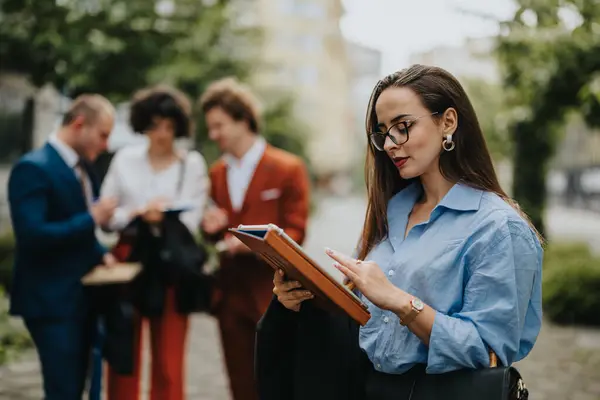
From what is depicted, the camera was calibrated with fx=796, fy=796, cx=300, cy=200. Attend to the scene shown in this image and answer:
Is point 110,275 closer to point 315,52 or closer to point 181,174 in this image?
point 181,174

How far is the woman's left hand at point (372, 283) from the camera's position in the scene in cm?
224

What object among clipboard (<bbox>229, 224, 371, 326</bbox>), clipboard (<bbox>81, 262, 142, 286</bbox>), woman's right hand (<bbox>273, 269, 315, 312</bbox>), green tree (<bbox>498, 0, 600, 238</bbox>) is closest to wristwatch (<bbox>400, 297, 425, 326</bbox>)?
clipboard (<bbox>229, 224, 371, 326</bbox>)

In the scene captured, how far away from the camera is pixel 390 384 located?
244cm

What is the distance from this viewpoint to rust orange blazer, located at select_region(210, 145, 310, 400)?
4699mm

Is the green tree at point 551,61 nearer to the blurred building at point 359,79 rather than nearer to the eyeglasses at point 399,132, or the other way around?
the eyeglasses at point 399,132

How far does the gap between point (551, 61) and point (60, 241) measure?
7016mm

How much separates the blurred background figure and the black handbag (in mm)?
2539

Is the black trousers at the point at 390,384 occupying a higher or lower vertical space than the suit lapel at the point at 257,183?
lower

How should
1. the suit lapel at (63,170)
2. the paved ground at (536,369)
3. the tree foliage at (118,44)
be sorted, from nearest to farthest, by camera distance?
1. the suit lapel at (63,170)
2. the paved ground at (536,369)
3. the tree foliage at (118,44)

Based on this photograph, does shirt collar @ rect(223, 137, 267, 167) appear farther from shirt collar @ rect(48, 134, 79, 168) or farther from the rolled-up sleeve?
the rolled-up sleeve

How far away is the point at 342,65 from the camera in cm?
8288

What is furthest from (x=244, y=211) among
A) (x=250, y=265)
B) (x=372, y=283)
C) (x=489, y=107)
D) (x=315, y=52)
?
(x=315, y=52)

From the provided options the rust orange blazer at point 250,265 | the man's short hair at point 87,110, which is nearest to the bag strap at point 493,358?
the rust orange blazer at point 250,265

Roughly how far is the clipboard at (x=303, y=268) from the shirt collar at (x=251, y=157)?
8.11 ft
